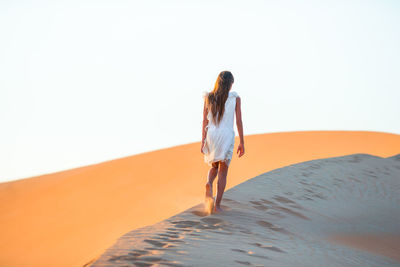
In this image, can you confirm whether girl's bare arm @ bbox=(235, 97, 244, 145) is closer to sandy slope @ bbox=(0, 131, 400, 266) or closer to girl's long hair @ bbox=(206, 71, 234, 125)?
girl's long hair @ bbox=(206, 71, 234, 125)

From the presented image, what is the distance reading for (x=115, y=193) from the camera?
533 inches

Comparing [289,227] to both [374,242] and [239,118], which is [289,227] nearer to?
[374,242]

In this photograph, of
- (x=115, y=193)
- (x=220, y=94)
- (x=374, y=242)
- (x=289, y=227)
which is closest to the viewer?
(x=220, y=94)

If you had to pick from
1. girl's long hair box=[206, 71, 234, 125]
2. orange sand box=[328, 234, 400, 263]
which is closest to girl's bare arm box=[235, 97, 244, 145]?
girl's long hair box=[206, 71, 234, 125]

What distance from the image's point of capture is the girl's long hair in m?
5.15

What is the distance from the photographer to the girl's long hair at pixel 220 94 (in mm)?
5152

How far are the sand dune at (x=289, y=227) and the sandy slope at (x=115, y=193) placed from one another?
357 centimetres

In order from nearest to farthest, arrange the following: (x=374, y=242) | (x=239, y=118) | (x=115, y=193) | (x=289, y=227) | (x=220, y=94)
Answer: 1. (x=220, y=94)
2. (x=239, y=118)
3. (x=289, y=227)
4. (x=374, y=242)
5. (x=115, y=193)

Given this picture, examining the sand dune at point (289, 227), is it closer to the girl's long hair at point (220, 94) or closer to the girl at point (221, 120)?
the girl at point (221, 120)

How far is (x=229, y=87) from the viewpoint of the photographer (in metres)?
5.19

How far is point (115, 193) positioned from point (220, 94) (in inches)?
364

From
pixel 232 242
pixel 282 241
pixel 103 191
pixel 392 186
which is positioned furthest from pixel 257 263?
pixel 103 191

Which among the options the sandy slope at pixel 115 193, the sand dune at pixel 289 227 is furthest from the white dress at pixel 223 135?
the sandy slope at pixel 115 193

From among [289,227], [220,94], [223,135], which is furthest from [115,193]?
[220,94]
